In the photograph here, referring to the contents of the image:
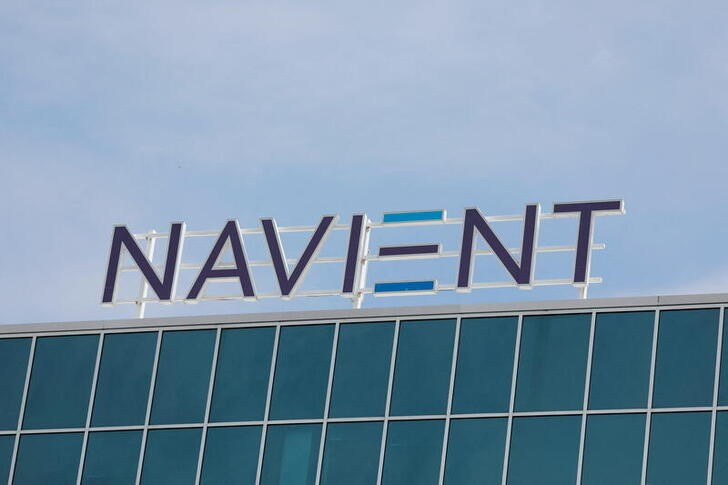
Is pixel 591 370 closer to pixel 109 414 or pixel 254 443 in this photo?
pixel 254 443

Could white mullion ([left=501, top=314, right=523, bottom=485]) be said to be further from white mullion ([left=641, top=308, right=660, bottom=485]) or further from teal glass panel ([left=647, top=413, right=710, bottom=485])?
teal glass panel ([left=647, top=413, right=710, bottom=485])

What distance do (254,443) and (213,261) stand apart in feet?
25.9

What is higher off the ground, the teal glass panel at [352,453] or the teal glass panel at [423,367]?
the teal glass panel at [423,367]

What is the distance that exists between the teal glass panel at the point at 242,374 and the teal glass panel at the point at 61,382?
426 cm

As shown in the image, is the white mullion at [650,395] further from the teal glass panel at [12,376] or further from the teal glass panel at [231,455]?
the teal glass panel at [12,376]

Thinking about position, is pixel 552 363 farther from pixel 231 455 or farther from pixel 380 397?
pixel 231 455

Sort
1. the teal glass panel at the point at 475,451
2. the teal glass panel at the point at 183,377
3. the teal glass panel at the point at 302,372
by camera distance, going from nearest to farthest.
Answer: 1. the teal glass panel at the point at 475,451
2. the teal glass panel at the point at 302,372
3. the teal glass panel at the point at 183,377

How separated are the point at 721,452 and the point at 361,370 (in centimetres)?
1097

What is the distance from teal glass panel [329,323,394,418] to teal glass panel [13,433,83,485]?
8128 millimetres

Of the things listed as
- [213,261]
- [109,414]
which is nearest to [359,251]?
[213,261]

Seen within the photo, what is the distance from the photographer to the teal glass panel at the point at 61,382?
6284 centimetres

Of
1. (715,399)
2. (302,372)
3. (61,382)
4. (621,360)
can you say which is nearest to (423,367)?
(302,372)

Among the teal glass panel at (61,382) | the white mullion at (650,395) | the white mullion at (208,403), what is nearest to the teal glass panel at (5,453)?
the teal glass panel at (61,382)

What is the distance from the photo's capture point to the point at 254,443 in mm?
60250
